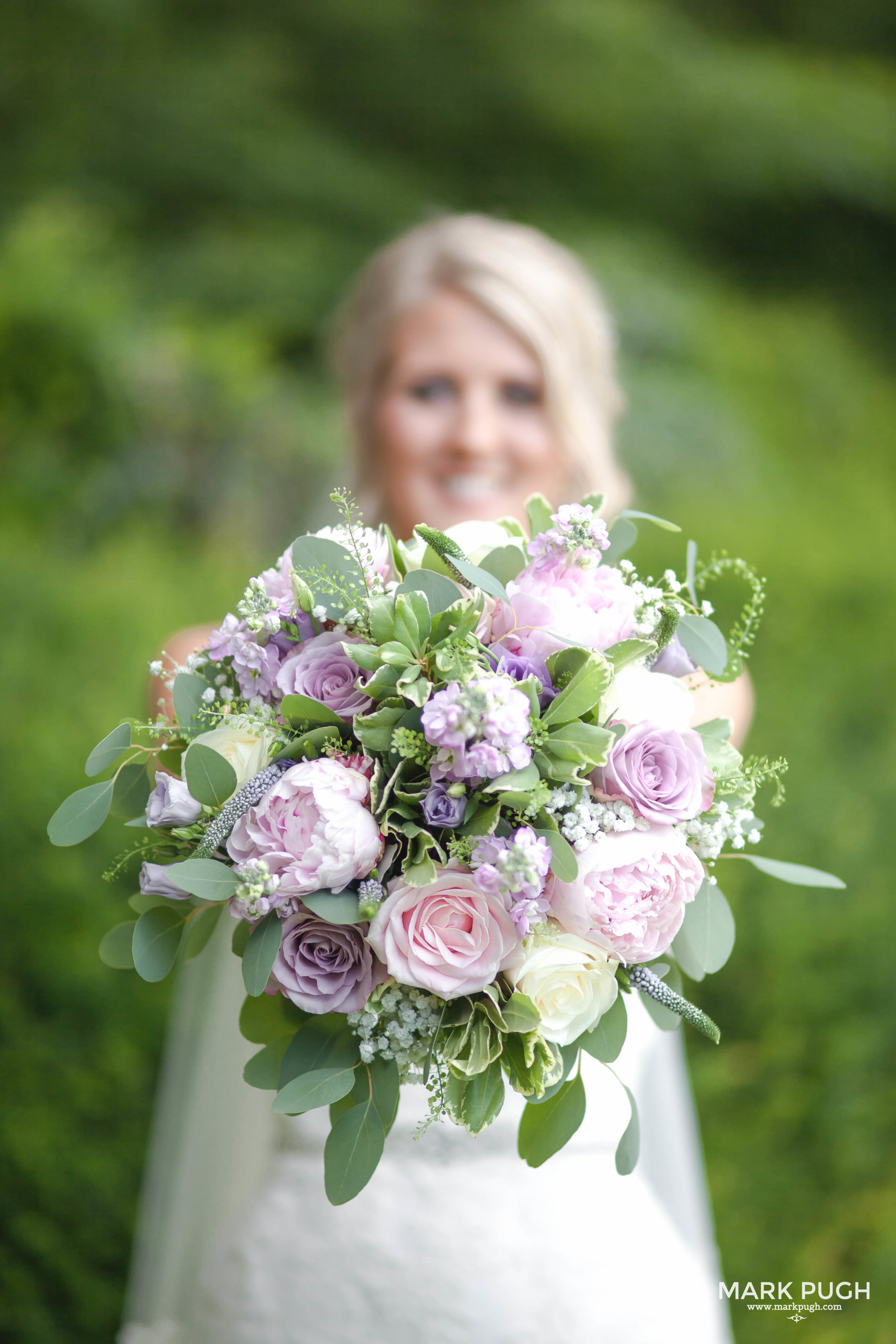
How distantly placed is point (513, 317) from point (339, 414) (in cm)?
349

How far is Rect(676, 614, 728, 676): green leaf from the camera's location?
126cm

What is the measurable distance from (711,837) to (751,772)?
0.10 m

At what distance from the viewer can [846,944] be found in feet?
10.6

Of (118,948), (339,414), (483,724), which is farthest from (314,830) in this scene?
(339,414)

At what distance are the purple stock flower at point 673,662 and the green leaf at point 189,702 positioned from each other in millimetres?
526

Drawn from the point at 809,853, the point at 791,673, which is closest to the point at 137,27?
the point at 791,673

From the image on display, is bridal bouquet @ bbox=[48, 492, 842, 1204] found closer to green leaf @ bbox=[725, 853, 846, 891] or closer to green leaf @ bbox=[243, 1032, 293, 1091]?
green leaf @ bbox=[243, 1032, 293, 1091]

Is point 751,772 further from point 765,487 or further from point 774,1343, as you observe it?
point 765,487

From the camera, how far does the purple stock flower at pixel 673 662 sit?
1.23 m

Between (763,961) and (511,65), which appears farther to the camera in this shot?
(511,65)

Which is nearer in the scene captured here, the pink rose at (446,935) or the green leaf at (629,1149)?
the pink rose at (446,935)

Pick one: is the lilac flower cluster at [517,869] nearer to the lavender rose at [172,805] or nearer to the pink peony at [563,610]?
the pink peony at [563,610]

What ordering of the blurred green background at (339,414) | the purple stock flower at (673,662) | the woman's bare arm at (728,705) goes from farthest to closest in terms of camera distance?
the blurred green background at (339,414)
the woman's bare arm at (728,705)
the purple stock flower at (673,662)

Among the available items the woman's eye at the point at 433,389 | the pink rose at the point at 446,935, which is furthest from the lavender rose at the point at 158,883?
the woman's eye at the point at 433,389
